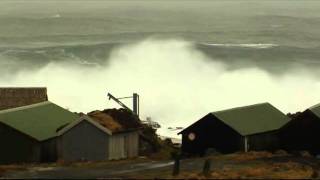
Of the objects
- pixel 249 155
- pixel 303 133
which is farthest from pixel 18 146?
pixel 303 133

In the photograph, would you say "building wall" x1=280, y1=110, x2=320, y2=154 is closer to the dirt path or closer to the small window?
the dirt path

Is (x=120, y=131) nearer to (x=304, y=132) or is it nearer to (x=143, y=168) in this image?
(x=143, y=168)

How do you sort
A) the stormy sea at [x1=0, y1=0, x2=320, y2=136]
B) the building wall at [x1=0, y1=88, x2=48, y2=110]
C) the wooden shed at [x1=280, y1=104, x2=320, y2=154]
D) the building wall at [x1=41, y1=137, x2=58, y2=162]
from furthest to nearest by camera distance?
the stormy sea at [x1=0, y1=0, x2=320, y2=136] < the building wall at [x1=0, y1=88, x2=48, y2=110] < the wooden shed at [x1=280, y1=104, x2=320, y2=154] < the building wall at [x1=41, y1=137, x2=58, y2=162]

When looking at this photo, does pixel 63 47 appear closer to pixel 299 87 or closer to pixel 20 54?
pixel 20 54

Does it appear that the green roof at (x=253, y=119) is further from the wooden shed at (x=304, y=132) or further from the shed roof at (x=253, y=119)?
the wooden shed at (x=304, y=132)

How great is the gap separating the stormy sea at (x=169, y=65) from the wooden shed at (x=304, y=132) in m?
17.5

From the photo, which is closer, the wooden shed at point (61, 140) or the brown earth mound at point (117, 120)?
the wooden shed at point (61, 140)

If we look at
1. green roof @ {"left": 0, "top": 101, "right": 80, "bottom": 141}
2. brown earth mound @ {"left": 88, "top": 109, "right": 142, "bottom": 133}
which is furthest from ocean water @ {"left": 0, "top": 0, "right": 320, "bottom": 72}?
brown earth mound @ {"left": 88, "top": 109, "right": 142, "bottom": 133}

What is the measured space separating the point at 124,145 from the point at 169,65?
211ft

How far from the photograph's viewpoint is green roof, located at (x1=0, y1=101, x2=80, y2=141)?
48.7 meters

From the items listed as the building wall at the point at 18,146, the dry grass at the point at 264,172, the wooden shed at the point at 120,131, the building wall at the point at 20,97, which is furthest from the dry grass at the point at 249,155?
the building wall at the point at 20,97

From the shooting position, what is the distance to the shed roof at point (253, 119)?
5088cm

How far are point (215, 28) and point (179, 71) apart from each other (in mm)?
70621

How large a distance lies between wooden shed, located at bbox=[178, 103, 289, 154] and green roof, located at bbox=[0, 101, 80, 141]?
7.78 metres
